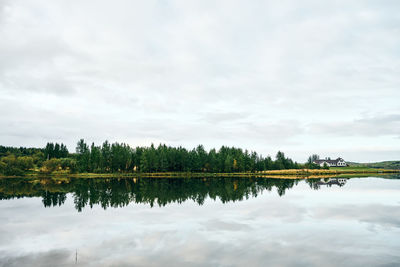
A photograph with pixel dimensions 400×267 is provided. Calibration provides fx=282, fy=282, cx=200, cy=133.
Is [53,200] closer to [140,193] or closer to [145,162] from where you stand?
[140,193]

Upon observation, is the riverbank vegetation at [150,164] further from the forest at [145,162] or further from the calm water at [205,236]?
the calm water at [205,236]

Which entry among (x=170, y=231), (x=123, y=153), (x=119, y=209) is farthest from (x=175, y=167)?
(x=170, y=231)

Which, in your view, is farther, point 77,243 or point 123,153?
point 123,153

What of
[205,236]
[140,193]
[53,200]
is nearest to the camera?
[205,236]

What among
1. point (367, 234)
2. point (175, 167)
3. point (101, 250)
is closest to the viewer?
point (101, 250)

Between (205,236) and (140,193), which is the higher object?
(140,193)

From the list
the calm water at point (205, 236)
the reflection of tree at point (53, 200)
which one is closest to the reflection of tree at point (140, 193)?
the reflection of tree at point (53, 200)

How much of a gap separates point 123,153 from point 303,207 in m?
132

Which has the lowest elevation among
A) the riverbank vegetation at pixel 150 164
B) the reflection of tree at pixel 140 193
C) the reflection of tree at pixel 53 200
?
the reflection of tree at pixel 53 200

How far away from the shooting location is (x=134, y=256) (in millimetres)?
17875

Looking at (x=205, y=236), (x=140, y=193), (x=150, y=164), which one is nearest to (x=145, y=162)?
(x=150, y=164)

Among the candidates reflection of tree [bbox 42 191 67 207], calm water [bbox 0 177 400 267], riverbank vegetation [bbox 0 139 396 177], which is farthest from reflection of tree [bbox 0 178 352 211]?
riverbank vegetation [bbox 0 139 396 177]

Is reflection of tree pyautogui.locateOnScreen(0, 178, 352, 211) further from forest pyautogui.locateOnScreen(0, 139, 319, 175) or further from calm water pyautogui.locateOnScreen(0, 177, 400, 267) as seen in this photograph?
forest pyautogui.locateOnScreen(0, 139, 319, 175)

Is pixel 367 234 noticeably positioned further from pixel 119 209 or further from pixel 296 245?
pixel 119 209
